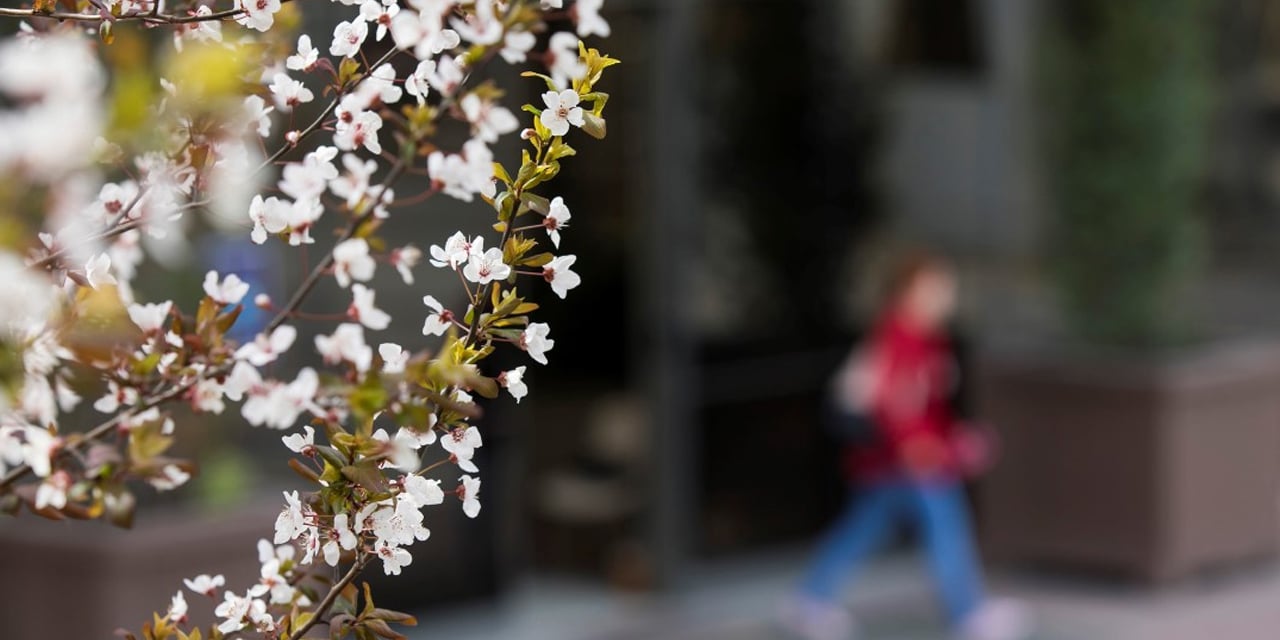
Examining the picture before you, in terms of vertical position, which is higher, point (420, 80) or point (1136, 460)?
point (1136, 460)

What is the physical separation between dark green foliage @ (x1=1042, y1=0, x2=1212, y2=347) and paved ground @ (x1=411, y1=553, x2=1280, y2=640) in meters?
1.02

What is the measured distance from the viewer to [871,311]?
7.93 meters

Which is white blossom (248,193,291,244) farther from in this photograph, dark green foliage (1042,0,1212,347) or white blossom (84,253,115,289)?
dark green foliage (1042,0,1212,347)

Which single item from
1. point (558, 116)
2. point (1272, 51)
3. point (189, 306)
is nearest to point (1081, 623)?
point (1272, 51)

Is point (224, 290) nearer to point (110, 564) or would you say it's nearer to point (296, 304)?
point (296, 304)

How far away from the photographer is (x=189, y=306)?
17.3 feet

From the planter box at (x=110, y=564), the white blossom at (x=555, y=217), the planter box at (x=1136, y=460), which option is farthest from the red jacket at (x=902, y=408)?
the white blossom at (x=555, y=217)

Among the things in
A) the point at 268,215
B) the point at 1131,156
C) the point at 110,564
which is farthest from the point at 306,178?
the point at 1131,156

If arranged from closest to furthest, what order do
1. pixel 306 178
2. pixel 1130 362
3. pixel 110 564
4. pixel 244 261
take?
pixel 306 178 → pixel 110 564 → pixel 244 261 → pixel 1130 362

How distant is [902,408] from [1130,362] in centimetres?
140

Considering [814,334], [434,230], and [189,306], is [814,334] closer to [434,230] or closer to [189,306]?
[434,230]

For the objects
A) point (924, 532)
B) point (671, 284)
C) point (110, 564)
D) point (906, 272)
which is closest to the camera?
point (110, 564)

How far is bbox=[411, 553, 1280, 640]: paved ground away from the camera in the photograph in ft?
22.7

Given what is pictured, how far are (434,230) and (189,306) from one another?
1.07 m
